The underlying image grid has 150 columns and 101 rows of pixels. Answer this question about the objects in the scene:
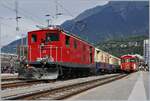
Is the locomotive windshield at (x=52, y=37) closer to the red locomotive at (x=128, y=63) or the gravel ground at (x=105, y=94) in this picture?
the gravel ground at (x=105, y=94)

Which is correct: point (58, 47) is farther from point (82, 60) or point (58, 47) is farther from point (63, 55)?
point (82, 60)

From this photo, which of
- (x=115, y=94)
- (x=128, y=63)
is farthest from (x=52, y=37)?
(x=128, y=63)

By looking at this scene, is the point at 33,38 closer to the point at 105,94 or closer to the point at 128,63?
the point at 105,94

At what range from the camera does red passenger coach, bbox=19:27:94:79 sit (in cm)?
2533

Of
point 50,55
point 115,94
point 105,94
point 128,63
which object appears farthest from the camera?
point 128,63

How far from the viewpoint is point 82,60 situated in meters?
32.9

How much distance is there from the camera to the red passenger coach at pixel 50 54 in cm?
2533

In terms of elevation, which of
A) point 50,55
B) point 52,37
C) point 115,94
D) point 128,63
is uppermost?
point 52,37

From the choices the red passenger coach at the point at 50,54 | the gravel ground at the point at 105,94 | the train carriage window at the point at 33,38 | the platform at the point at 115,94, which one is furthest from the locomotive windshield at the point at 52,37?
the gravel ground at the point at 105,94

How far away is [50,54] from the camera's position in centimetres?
2641

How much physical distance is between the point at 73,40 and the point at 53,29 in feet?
8.26

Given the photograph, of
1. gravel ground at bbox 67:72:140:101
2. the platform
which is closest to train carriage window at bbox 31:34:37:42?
the platform

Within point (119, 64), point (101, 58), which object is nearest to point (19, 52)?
point (101, 58)

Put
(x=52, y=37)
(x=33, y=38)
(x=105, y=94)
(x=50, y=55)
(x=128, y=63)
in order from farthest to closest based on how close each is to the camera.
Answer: (x=128, y=63)
(x=33, y=38)
(x=52, y=37)
(x=50, y=55)
(x=105, y=94)
